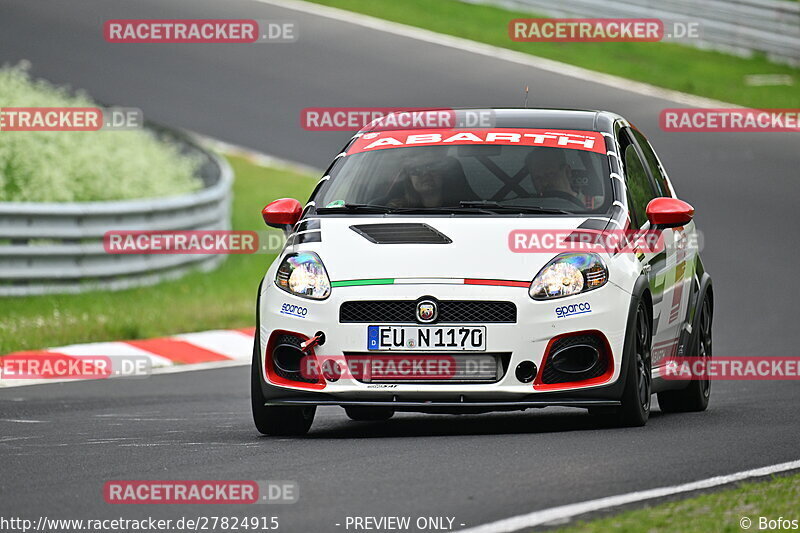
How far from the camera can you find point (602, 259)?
27.1 ft

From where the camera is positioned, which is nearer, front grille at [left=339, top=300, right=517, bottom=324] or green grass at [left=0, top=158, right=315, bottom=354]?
front grille at [left=339, top=300, right=517, bottom=324]

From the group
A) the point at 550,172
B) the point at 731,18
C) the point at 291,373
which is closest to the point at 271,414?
the point at 291,373

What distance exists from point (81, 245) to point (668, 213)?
7674 millimetres

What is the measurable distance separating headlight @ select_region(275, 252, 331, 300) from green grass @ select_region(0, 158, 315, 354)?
5308 millimetres

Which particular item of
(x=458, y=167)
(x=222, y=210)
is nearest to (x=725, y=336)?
(x=222, y=210)

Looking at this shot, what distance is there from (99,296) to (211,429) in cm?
672

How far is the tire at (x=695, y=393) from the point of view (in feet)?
32.7

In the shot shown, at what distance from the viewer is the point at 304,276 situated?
833 cm

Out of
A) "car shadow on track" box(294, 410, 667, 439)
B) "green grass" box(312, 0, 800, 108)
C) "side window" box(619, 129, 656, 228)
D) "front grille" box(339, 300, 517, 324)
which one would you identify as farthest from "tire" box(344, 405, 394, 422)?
"green grass" box(312, 0, 800, 108)

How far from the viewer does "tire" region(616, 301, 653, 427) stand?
8.27 m

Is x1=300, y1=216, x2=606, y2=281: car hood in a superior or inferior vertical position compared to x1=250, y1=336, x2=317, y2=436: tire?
superior

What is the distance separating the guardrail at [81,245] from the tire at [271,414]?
6.63 meters

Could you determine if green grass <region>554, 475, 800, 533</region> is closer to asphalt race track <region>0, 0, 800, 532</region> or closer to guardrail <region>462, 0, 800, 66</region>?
asphalt race track <region>0, 0, 800, 532</region>

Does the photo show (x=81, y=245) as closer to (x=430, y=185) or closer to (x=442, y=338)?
(x=430, y=185)
